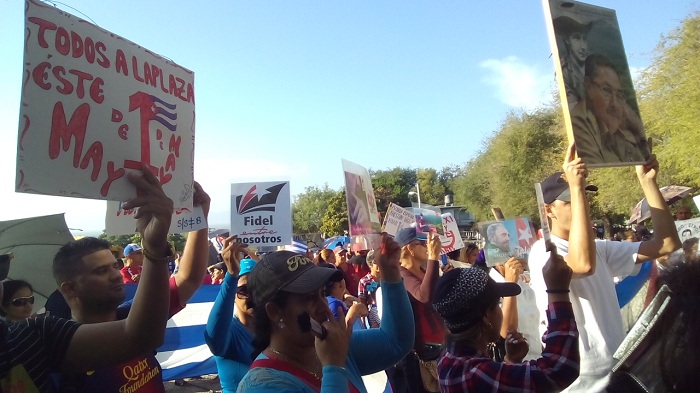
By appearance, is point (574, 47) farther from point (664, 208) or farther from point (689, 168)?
point (689, 168)

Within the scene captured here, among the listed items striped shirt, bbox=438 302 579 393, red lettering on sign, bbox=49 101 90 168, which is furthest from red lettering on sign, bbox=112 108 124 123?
striped shirt, bbox=438 302 579 393

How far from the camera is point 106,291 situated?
283 centimetres

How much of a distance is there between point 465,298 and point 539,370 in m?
0.39

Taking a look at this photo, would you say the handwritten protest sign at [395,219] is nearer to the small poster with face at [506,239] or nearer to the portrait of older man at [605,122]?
Result: the small poster with face at [506,239]

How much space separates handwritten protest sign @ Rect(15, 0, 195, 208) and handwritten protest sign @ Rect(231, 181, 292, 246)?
437cm

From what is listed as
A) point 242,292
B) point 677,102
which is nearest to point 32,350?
point 242,292

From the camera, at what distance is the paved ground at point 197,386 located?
Answer: 8.05 meters

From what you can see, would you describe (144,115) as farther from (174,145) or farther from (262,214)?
(262,214)

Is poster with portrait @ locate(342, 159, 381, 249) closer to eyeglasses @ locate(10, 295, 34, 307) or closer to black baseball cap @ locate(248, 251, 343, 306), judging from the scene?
black baseball cap @ locate(248, 251, 343, 306)

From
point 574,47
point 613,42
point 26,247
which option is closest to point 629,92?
point 613,42

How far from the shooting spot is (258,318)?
2.41 metres

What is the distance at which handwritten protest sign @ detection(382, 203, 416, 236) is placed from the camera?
19.2 ft

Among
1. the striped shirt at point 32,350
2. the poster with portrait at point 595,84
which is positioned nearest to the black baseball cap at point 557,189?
the poster with portrait at point 595,84

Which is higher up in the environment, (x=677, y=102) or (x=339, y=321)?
(x=677, y=102)
